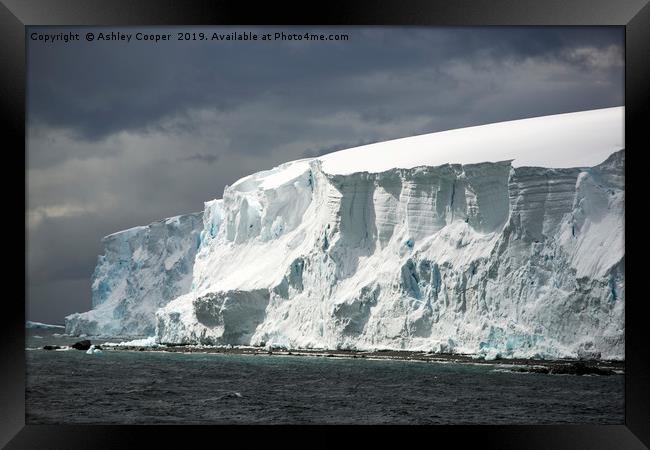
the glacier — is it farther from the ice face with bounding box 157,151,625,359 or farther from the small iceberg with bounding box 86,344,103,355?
the small iceberg with bounding box 86,344,103,355

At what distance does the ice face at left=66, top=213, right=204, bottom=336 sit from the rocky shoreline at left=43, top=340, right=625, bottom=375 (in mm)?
10222

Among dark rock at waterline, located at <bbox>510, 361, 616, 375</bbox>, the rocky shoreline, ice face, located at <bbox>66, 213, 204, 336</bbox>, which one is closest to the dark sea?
dark rock at waterline, located at <bbox>510, 361, 616, 375</bbox>

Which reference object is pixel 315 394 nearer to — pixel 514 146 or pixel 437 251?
pixel 437 251

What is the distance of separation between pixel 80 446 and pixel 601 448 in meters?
3.87

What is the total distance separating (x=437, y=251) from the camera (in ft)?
75.9

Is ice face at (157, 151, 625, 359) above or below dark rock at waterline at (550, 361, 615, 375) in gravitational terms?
above

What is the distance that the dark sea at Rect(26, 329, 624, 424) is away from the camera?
12281mm

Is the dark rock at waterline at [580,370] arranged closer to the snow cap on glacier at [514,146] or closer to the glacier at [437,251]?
the glacier at [437,251]

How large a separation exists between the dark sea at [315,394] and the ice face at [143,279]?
1937 centimetres
